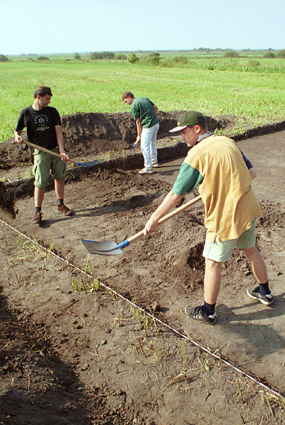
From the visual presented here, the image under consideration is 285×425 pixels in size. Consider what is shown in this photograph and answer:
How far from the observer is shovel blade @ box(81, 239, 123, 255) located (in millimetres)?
4379

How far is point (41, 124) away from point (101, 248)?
8.04 ft

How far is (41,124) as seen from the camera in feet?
19.3

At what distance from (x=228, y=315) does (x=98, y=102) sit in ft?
46.3

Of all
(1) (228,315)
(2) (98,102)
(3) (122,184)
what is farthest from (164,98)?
(1) (228,315)

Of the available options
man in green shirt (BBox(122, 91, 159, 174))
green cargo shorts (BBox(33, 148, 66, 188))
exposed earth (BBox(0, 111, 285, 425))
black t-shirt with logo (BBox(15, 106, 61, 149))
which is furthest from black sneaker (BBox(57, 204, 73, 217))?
man in green shirt (BBox(122, 91, 159, 174))

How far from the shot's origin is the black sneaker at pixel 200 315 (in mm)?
3779

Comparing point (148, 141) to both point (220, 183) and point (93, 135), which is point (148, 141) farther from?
point (220, 183)

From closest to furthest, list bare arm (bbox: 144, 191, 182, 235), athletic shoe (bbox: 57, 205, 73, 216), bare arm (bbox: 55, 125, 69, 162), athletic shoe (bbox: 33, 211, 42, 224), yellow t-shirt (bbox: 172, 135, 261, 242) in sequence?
yellow t-shirt (bbox: 172, 135, 261, 242) → bare arm (bbox: 144, 191, 182, 235) → bare arm (bbox: 55, 125, 69, 162) → athletic shoe (bbox: 33, 211, 42, 224) → athletic shoe (bbox: 57, 205, 73, 216)

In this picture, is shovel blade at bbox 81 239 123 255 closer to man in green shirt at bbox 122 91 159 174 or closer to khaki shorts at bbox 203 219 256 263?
khaki shorts at bbox 203 219 256 263

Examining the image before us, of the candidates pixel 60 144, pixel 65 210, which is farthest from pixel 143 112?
pixel 65 210

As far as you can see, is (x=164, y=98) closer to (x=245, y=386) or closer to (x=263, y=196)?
(x=263, y=196)

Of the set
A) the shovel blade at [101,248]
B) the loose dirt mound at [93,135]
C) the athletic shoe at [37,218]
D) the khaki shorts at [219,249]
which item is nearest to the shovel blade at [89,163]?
the loose dirt mound at [93,135]

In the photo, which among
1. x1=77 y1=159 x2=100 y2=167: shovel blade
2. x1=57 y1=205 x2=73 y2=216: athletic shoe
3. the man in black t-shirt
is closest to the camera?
the man in black t-shirt

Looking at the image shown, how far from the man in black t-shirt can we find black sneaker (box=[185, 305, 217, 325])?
10.5 ft
